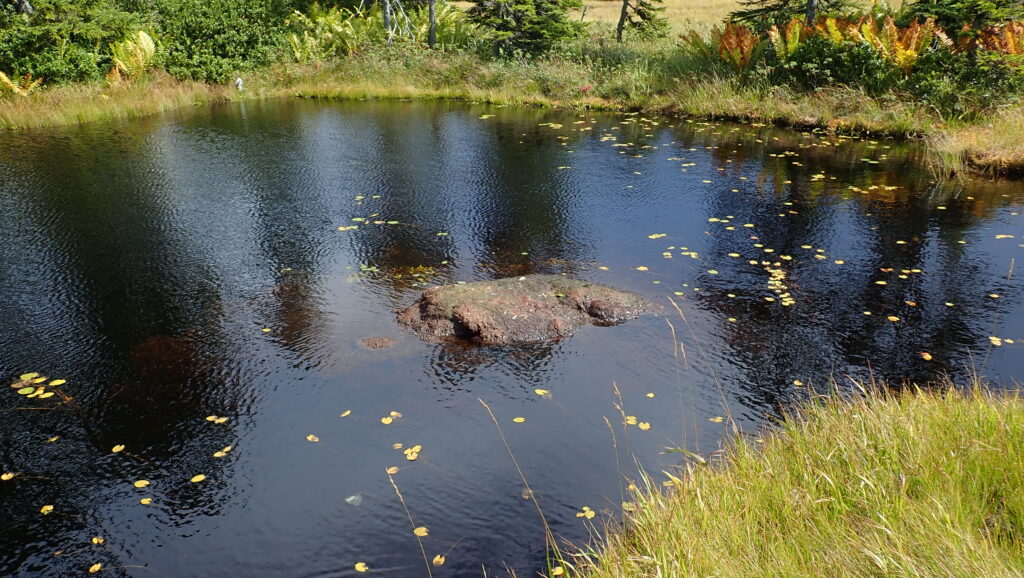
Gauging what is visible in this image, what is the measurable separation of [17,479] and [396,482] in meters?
2.32

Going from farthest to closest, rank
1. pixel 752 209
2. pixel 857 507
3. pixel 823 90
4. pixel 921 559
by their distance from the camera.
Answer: pixel 823 90, pixel 752 209, pixel 857 507, pixel 921 559

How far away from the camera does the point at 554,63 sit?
1936cm

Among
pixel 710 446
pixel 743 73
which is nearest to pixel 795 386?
pixel 710 446

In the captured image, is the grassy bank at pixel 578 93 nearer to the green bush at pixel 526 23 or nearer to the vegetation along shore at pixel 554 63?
the vegetation along shore at pixel 554 63

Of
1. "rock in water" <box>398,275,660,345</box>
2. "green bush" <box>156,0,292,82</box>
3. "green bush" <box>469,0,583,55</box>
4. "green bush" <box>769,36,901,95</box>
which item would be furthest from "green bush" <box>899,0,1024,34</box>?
"green bush" <box>156,0,292,82</box>

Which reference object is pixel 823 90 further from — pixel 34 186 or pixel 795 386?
pixel 34 186

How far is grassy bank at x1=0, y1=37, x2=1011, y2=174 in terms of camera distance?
12.1 meters

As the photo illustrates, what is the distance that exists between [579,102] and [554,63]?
2.40m

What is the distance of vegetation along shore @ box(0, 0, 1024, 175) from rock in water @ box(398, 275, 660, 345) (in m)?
7.87

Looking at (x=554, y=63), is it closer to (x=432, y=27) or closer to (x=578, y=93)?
(x=578, y=93)

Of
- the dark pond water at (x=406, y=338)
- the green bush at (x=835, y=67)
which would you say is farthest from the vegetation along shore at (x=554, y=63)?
the dark pond water at (x=406, y=338)

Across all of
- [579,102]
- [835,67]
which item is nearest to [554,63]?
[579,102]

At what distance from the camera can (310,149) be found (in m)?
13.2

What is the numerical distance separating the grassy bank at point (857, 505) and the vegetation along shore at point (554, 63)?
358 inches
